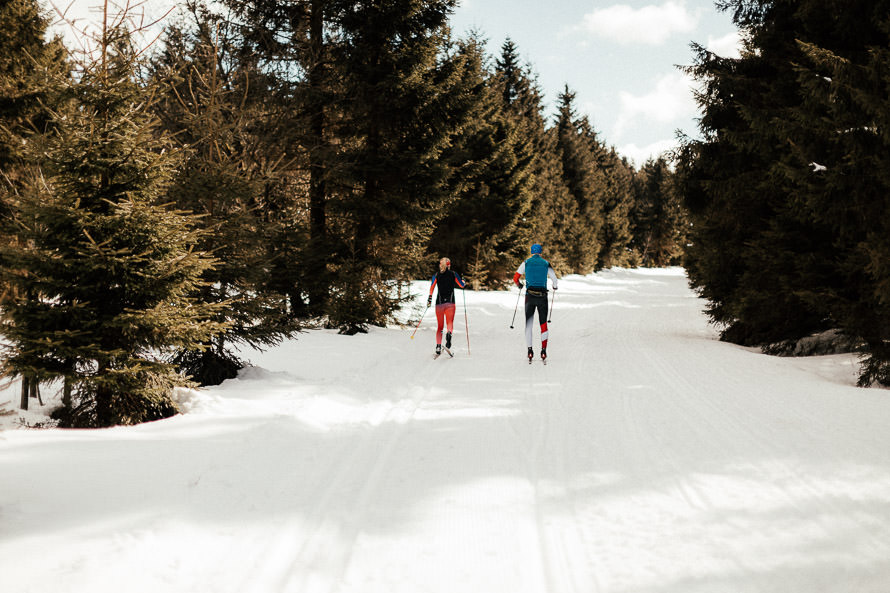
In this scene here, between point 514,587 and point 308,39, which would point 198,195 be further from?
point 308,39

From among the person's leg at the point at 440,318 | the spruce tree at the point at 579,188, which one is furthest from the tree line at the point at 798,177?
the spruce tree at the point at 579,188

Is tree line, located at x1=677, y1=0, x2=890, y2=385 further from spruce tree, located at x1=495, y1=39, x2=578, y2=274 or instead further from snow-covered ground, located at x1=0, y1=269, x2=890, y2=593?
spruce tree, located at x1=495, y1=39, x2=578, y2=274

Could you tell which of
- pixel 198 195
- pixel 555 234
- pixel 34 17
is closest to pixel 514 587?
pixel 198 195

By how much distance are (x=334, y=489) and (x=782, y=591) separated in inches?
129

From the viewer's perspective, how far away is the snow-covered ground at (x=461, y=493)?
320cm

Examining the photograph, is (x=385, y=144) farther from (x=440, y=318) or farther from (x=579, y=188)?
(x=579, y=188)

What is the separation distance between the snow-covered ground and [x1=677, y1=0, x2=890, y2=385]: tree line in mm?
2848

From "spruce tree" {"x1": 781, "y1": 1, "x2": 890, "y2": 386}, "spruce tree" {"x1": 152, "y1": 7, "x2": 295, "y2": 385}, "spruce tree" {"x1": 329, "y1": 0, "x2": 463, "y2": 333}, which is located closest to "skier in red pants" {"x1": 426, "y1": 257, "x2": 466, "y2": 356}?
"spruce tree" {"x1": 329, "y1": 0, "x2": 463, "y2": 333}

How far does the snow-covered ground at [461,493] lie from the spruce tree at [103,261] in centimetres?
85

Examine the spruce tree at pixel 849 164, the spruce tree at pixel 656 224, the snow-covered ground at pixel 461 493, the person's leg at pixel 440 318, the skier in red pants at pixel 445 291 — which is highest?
the spruce tree at pixel 656 224

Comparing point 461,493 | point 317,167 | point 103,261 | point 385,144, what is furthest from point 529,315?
point 103,261

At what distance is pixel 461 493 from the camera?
14.3 ft

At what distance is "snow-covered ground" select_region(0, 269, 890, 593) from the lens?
3195mm

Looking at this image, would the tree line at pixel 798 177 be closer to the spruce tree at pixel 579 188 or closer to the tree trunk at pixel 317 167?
the tree trunk at pixel 317 167
